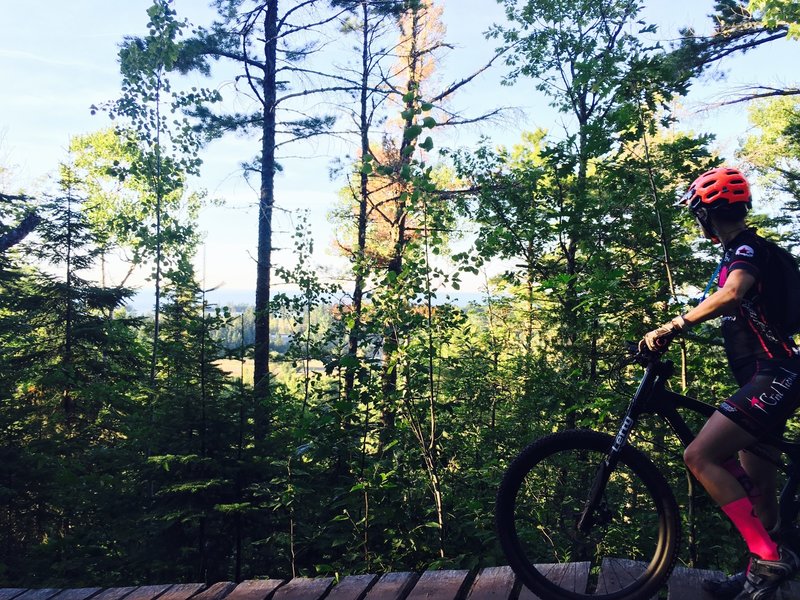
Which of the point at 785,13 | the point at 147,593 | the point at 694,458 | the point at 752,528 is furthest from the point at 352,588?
the point at 785,13

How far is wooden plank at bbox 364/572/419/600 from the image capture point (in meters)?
2.91

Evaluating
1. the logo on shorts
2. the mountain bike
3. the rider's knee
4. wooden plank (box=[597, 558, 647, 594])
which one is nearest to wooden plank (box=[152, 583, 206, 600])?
the mountain bike

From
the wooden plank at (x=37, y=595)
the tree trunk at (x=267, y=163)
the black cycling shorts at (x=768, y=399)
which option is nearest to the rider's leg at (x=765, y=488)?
the black cycling shorts at (x=768, y=399)

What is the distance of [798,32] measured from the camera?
818cm

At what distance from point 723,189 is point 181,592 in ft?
12.8

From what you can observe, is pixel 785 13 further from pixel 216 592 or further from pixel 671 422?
pixel 216 592

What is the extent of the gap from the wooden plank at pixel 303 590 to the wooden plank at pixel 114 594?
1067 millimetres

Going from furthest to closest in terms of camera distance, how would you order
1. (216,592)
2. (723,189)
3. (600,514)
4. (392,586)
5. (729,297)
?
1. (216,592)
2. (392,586)
3. (600,514)
4. (723,189)
5. (729,297)

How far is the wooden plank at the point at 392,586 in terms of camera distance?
2908mm

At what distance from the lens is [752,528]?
93.6 inches

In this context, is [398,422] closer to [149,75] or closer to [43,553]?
→ [43,553]

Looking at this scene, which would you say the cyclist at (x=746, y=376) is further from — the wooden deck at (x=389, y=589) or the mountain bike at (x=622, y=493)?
the wooden deck at (x=389, y=589)

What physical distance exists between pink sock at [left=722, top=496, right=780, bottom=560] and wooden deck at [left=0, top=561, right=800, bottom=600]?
1.44 feet

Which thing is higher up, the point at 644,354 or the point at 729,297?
the point at 729,297
